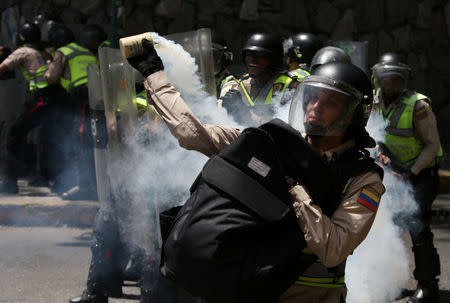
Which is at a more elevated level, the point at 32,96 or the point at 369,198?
the point at 369,198

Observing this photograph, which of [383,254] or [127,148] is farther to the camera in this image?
[383,254]

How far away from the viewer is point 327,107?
223 centimetres

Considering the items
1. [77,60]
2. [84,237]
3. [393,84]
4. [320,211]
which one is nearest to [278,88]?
[393,84]

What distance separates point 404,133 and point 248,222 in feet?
10.7

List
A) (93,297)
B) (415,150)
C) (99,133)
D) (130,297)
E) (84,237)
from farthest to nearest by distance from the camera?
(84,237), (415,150), (130,297), (93,297), (99,133)

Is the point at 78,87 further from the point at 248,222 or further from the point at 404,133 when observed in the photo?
the point at 248,222

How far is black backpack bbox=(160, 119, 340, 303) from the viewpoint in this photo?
1.79 m

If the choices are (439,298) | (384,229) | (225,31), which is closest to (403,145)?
(384,229)

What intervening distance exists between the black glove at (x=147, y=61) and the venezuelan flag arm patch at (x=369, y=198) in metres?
0.94

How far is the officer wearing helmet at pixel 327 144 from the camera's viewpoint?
74.6 inches

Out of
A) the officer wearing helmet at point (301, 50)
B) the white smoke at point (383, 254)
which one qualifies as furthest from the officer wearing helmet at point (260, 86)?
the officer wearing helmet at point (301, 50)

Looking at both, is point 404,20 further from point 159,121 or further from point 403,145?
point 159,121

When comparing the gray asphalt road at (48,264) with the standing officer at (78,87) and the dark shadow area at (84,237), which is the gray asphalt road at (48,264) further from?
the standing officer at (78,87)

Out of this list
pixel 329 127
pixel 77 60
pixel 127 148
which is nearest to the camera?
pixel 329 127
